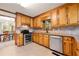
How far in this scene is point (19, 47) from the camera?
221 centimetres

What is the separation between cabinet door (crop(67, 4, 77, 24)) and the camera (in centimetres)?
208

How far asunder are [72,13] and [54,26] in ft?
1.56

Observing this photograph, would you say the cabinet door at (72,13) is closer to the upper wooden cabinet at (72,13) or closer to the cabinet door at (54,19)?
the upper wooden cabinet at (72,13)

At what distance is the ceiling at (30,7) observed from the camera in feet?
6.23

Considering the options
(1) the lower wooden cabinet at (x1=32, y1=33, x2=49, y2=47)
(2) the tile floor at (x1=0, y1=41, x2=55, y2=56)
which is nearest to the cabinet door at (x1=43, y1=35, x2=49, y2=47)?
(1) the lower wooden cabinet at (x1=32, y1=33, x2=49, y2=47)

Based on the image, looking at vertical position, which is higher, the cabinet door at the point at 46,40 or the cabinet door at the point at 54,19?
the cabinet door at the point at 54,19

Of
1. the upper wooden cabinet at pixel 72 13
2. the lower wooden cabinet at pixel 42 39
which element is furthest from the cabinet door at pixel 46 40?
the upper wooden cabinet at pixel 72 13

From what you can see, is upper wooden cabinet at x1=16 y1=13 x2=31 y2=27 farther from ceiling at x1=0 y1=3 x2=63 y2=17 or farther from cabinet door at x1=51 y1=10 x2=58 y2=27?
cabinet door at x1=51 y1=10 x2=58 y2=27

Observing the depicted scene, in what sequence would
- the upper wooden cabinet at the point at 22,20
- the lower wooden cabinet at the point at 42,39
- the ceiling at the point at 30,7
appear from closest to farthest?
the ceiling at the point at 30,7, the upper wooden cabinet at the point at 22,20, the lower wooden cabinet at the point at 42,39

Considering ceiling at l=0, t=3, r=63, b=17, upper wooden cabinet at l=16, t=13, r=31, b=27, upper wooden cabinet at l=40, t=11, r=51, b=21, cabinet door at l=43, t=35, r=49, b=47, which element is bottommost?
cabinet door at l=43, t=35, r=49, b=47

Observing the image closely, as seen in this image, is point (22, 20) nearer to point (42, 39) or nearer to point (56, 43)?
point (42, 39)

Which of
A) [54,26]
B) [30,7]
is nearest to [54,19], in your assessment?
[54,26]

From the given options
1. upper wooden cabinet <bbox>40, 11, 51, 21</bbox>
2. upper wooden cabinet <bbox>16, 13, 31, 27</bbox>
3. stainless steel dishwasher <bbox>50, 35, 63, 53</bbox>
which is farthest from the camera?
stainless steel dishwasher <bbox>50, 35, 63, 53</bbox>

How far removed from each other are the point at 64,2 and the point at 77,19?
479 mm
